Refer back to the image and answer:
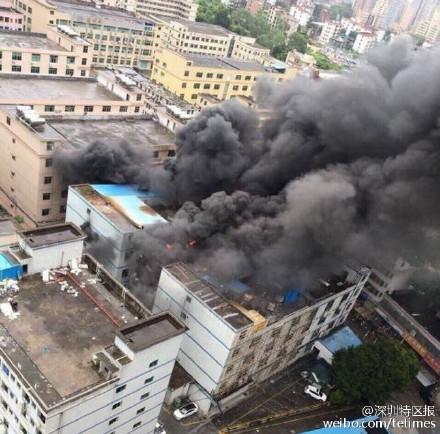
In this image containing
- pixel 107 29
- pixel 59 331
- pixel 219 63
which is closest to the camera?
pixel 59 331

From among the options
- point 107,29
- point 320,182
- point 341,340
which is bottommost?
point 341,340

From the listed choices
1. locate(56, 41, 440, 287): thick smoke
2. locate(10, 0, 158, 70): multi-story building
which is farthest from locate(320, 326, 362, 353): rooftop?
locate(10, 0, 158, 70): multi-story building

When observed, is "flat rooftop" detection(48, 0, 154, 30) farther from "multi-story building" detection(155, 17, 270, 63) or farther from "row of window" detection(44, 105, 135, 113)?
"row of window" detection(44, 105, 135, 113)

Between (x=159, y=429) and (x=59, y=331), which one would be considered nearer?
(x=59, y=331)

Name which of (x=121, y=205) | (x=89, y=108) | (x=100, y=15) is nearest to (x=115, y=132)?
(x=89, y=108)

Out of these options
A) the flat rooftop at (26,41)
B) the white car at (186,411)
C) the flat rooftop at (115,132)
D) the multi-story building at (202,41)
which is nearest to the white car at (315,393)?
the white car at (186,411)

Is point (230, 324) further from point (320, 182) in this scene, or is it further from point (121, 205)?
point (121, 205)

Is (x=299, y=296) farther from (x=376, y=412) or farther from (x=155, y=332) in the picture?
(x=155, y=332)
